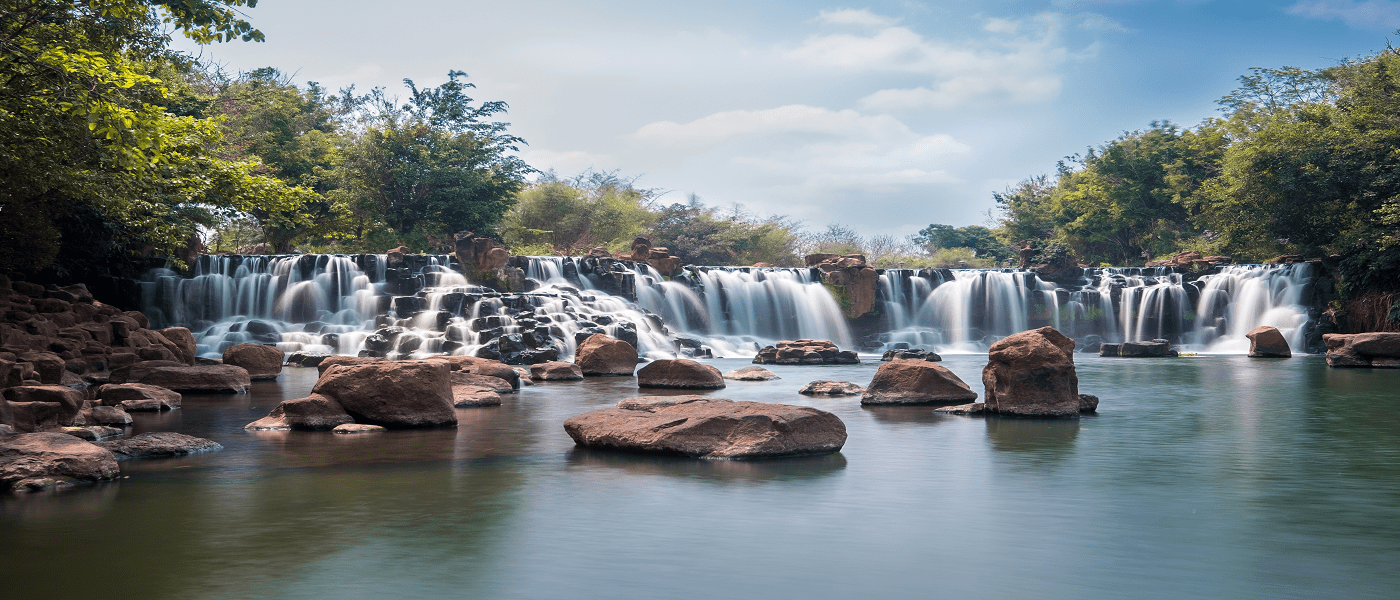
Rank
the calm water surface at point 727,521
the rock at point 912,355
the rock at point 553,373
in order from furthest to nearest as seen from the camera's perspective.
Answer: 1. the rock at point 912,355
2. the rock at point 553,373
3. the calm water surface at point 727,521

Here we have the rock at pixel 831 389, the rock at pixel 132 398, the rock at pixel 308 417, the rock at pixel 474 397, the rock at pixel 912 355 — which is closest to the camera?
the rock at pixel 308 417

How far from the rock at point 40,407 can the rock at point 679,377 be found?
374 inches

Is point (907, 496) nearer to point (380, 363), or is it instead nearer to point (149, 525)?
point (149, 525)

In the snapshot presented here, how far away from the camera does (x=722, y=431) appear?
29.1 feet

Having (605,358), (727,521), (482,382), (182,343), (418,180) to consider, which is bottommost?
(727,521)

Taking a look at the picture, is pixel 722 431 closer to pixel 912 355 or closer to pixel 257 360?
pixel 257 360

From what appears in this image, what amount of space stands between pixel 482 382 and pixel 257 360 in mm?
6525

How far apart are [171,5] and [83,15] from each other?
1.14 metres

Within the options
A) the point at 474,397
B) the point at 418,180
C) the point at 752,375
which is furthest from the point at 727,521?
the point at 418,180

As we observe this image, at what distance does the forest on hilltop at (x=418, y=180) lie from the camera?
12906 millimetres

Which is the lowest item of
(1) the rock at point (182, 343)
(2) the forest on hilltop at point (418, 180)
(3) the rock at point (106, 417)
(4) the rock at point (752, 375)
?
(4) the rock at point (752, 375)

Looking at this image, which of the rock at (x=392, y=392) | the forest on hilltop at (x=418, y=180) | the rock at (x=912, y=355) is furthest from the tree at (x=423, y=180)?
the rock at (x=392, y=392)

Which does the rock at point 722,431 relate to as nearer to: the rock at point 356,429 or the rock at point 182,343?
the rock at point 356,429

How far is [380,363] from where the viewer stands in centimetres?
1119
